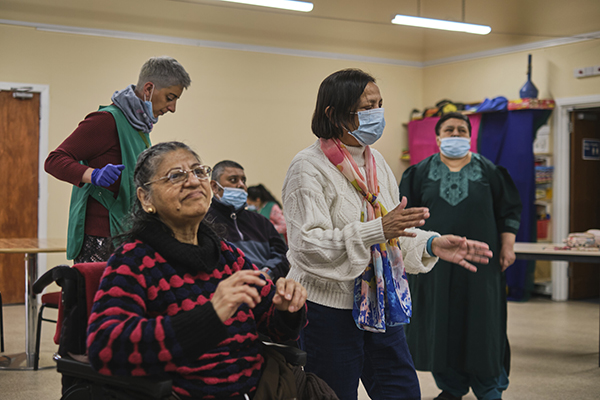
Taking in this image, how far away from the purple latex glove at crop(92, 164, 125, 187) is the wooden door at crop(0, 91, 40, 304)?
4.43 meters

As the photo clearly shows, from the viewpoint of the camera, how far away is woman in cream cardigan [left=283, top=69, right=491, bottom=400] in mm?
1748

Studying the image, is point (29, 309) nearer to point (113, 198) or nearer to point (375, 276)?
point (113, 198)

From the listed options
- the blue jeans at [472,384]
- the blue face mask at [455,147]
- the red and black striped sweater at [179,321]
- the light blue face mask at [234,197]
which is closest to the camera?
the red and black striped sweater at [179,321]

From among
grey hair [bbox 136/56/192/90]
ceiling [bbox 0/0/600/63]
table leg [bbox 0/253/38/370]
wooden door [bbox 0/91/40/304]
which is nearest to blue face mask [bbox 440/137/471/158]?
grey hair [bbox 136/56/192/90]

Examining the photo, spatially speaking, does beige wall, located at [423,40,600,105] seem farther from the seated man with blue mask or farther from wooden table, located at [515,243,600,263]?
the seated man with blue mask

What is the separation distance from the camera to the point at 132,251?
1.50 meters

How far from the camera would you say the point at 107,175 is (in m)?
2.15

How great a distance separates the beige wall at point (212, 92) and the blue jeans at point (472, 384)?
415cm

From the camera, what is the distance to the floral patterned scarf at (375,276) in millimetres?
1784

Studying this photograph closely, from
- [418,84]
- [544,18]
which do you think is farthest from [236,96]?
[544,18]

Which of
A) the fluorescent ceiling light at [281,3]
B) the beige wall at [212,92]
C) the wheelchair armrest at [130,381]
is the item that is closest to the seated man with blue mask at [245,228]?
the wheelchair armrest at [130,381]

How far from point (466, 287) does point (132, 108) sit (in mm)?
1853

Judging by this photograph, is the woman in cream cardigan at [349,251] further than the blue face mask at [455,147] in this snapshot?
No

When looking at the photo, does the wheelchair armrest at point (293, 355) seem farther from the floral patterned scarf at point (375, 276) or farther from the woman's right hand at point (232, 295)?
the woman's right hand at point (232, 295)
